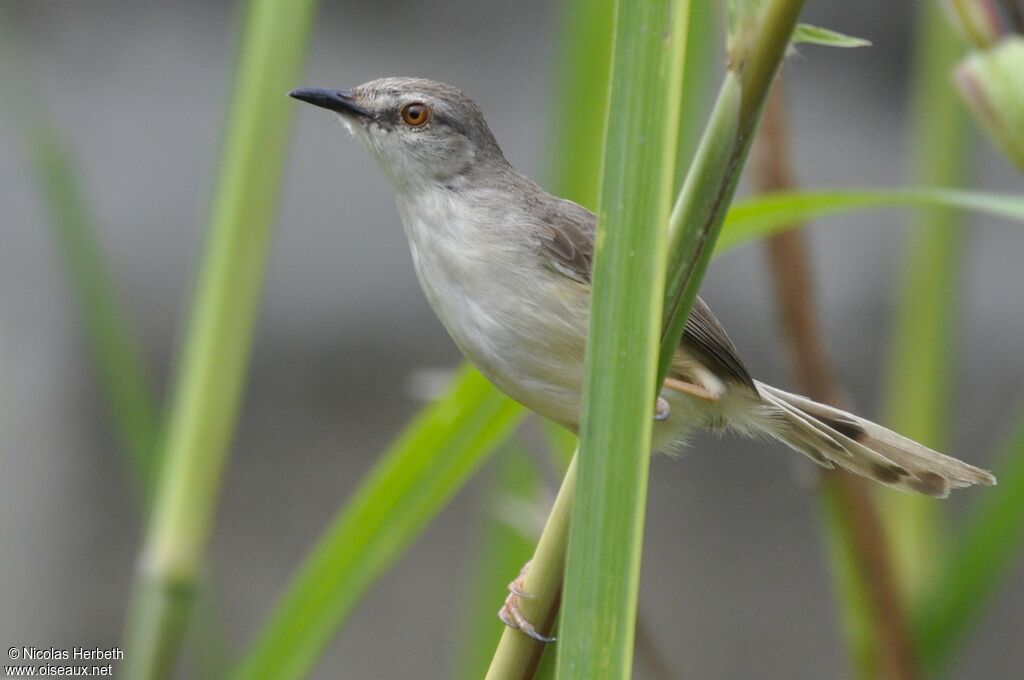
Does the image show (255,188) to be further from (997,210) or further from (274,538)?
(274,538)

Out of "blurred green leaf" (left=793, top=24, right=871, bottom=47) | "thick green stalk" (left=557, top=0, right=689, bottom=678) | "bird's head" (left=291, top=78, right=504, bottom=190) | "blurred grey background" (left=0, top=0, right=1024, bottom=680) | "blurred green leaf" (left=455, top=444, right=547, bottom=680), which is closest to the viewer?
"thick green stalk" (left=557, top=0, right=689, bottom=678)

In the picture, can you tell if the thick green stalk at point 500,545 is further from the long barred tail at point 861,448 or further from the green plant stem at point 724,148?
the green plant stem at point 724,148

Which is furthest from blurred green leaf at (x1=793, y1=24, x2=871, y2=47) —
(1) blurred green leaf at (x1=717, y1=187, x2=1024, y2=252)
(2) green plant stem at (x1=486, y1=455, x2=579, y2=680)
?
(2) green plant stem at (x1=486, y1=455, x2=579, y2=680)

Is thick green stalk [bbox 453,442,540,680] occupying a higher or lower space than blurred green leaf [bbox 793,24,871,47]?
lower

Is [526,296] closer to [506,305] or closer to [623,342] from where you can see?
[506,305]

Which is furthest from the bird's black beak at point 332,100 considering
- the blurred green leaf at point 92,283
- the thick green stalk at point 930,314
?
the thick green stalk at point 930,314

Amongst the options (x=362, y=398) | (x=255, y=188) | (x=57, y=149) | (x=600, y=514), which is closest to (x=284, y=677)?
(x=255, y=188)

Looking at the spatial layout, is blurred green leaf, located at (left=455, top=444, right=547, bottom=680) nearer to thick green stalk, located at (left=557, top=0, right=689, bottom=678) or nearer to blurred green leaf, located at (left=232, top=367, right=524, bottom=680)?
blurred green leaf, located at (left=232, top=367, right=524, bottom=680)
